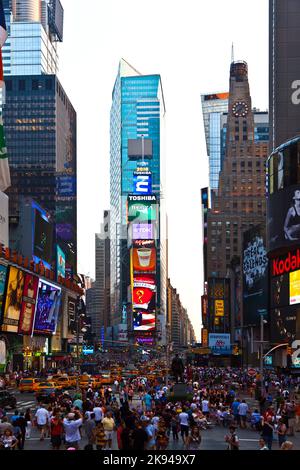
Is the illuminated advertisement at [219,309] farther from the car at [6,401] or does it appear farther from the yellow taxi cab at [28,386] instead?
the car at [6,401]

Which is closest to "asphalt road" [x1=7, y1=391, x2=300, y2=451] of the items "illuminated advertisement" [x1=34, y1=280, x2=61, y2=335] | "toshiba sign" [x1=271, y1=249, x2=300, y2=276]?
"toshiba sign" [x1=271, y1=249, x2=300, y2=276]

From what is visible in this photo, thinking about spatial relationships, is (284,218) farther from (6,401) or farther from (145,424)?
(145,424)

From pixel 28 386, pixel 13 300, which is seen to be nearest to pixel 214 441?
pixel 28 386

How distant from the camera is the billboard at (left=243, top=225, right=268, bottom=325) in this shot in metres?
131

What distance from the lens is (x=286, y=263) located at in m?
102

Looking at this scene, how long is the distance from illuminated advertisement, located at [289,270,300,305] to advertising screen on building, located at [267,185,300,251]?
12.8ft

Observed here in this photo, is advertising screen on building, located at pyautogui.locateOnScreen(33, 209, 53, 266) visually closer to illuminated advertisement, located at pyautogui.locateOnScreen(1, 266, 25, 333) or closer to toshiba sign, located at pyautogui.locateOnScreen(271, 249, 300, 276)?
illuminated advertisement, located at pyautogui.locateOnScreen(1, 266, 25, 333)

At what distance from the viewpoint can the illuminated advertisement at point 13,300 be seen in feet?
320

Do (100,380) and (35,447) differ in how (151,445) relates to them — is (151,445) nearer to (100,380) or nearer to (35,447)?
(35,447)

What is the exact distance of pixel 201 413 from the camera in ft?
130

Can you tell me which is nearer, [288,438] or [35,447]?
[35,447]
